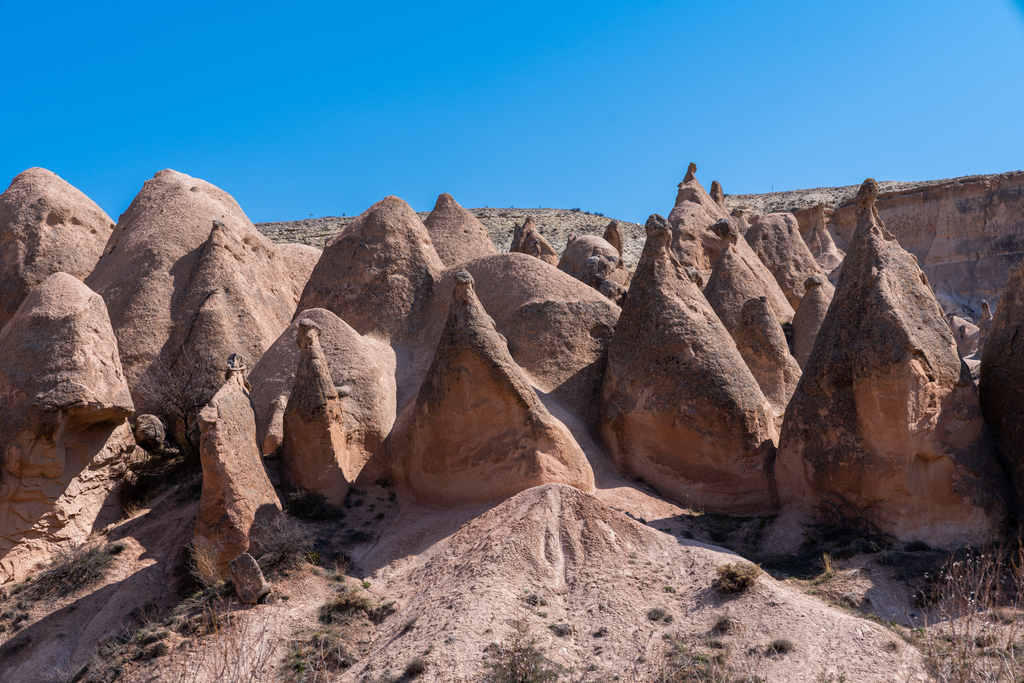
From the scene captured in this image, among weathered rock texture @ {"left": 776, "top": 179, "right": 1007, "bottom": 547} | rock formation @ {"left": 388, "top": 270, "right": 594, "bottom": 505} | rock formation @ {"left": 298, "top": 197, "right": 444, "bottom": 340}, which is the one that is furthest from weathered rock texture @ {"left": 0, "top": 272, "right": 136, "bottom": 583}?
weathered rock texture @ {"left": 776, "top": 179, "right": 1007, "bottom": 547}

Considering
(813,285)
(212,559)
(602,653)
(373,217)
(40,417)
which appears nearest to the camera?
(602,653)

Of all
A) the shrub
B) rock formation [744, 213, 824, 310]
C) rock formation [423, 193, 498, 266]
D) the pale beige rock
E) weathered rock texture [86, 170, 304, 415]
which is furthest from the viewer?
rock formation [744, 213, 824, 310]

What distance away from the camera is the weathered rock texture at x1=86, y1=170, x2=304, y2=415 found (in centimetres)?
1625

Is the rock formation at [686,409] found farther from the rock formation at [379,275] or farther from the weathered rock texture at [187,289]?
the weathered rock texture at [187,289]

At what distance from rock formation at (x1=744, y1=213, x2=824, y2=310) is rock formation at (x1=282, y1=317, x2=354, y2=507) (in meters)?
16.0

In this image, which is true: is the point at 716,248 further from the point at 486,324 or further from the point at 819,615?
the point at 819,615

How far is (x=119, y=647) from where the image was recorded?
33.9 feet

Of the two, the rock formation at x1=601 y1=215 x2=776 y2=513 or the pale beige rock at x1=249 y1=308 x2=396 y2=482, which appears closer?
the rock formation at x1=601 y1=215 x2=776 y2=513

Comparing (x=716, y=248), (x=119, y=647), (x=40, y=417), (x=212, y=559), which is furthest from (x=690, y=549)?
(x=716, y=248)

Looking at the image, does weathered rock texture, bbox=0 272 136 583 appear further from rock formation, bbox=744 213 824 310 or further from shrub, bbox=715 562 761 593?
rock formation, bbox=744 213 824 310

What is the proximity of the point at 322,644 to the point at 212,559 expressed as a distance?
2.10 metres

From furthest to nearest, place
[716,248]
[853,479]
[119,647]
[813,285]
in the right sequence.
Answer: [716,248] → [813,285] → [853,479] → [119,647]

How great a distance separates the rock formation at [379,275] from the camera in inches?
674

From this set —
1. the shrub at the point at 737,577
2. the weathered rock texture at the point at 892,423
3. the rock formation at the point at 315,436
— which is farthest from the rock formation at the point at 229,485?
the weathered rock texture at the point at 892,423
